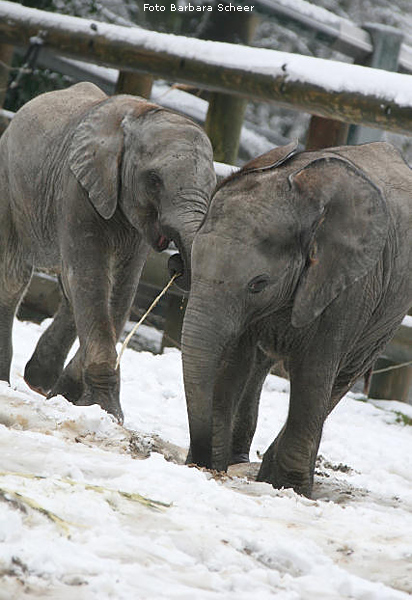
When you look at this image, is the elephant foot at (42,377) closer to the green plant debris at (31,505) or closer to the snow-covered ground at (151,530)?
the snow-covered ground at (151,530)

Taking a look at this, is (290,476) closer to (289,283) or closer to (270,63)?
(289,283)

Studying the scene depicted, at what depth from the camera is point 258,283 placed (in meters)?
4.71

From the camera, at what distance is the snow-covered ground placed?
2750 mm

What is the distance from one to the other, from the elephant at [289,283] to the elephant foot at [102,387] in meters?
0.92

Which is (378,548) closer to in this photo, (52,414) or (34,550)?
(34,550)

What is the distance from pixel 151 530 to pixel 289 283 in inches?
75.4

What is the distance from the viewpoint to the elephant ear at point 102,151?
5.87 m

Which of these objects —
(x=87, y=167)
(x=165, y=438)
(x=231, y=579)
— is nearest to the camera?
(x=231, y=579)

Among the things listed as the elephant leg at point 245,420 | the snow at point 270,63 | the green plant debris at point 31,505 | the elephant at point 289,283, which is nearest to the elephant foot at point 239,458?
the elephant leg at point 245,420

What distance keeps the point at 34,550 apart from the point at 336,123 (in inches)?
244

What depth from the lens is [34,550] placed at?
276 centimetres

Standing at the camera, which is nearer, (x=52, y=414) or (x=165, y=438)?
(x=52, y=414)

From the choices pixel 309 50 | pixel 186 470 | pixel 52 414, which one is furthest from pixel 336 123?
pixel 309 50

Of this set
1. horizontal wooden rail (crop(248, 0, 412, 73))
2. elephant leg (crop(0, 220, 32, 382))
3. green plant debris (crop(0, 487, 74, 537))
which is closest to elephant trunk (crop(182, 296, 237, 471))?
green plant debris (crop(0, 487, 74, 537))
